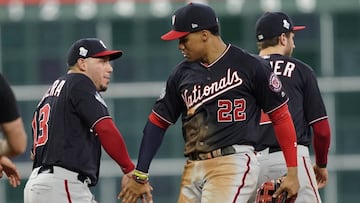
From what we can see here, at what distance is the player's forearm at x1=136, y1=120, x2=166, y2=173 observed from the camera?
9609 mm

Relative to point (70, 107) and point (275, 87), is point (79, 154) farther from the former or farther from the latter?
point (275, 87)

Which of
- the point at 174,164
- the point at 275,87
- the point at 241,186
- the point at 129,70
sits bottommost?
the point at 174,164

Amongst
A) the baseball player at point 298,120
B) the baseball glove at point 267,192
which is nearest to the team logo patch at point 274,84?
the baseball glove at point 267,192

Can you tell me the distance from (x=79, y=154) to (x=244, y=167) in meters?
1.17

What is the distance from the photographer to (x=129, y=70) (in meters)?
32.4

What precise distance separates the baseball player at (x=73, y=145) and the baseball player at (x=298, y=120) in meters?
1.12

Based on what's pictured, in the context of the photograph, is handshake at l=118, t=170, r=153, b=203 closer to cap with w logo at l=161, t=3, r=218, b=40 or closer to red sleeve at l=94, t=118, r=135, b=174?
red sleeve at l=94, t=118, r=135, b=174

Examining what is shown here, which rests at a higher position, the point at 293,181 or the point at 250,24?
the point at 293,181

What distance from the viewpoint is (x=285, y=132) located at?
30.9 ft

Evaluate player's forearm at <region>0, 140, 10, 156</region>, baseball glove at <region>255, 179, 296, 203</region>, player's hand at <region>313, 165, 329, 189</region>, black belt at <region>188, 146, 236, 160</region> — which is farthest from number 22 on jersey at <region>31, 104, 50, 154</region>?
player's hand at <region>313, 165, 329, 189</region>

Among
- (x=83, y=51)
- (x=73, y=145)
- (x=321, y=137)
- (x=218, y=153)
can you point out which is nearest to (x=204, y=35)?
(x=218, y=153)

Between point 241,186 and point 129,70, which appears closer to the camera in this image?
point 241,186

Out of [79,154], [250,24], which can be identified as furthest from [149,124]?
[250,24]

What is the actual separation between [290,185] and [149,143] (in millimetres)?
1024
